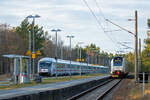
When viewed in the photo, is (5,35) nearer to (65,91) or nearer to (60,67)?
(60,67)

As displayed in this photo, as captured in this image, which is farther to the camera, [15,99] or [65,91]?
[65,91]

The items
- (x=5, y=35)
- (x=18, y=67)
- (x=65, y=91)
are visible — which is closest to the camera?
(x=65, y=91)

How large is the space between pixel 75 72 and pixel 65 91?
180ft

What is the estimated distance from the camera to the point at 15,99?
12672 millimetres

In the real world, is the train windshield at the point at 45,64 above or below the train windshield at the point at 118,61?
below

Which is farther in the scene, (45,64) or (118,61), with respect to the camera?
(45,64)

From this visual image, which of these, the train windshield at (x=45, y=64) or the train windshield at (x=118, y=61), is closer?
the train windshield at (x=118, y=61)

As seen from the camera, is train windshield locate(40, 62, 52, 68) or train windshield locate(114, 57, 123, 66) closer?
train windshield locate(114, 57, 123, 66)

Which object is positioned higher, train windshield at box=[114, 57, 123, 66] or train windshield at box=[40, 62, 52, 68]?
train windshield at box=[114, 57, 123, 66]

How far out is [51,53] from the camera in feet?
360

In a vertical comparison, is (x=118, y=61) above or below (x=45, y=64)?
above

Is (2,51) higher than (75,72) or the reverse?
higher

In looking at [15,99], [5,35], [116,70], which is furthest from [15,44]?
[15,99]

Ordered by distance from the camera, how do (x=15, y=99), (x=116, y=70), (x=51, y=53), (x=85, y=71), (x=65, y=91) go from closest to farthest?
(x=15, y=99), (x=65, y=91), (x=116, y=70), (x=85, y=71), (x=51, y=53)
